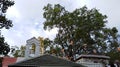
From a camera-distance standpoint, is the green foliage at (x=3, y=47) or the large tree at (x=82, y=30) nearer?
the green foliage at (x=3, y=47)

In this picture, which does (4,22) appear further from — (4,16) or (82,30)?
(82,30)

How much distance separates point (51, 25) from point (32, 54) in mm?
15832

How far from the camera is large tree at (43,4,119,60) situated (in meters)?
49.3

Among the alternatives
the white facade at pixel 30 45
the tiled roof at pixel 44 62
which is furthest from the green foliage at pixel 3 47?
the white facade at pixel 30 45

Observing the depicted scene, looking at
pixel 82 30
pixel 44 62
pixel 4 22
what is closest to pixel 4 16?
pixel 4 22

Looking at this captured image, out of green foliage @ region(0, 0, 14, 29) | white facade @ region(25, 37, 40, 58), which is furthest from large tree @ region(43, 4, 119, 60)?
green foliage @ region(0, 0, 14, 29)

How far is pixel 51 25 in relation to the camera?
5016cm

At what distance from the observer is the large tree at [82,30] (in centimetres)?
4934

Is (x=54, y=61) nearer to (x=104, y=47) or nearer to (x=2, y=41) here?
(x=2, y=41)

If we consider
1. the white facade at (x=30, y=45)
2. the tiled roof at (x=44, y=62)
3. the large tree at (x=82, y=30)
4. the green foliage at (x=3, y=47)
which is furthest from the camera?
the large tree at (x=82, y=30)

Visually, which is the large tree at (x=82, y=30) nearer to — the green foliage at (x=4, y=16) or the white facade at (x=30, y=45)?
the white facade at (x=30, y=45)

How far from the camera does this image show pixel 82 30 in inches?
1943

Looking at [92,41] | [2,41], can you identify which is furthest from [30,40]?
[92,41]

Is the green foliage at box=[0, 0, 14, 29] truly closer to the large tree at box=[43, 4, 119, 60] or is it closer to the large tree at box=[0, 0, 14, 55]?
the large tree at box=[0, 0, 14, 55]
